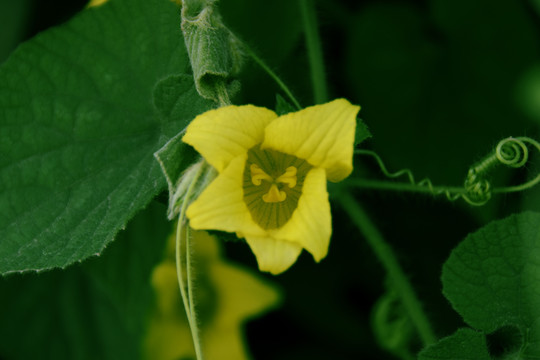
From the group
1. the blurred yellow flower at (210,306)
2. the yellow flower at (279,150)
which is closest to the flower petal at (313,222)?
the yellow flower at (279,150)

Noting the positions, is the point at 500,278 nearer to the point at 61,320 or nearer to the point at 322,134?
the point at 322,134

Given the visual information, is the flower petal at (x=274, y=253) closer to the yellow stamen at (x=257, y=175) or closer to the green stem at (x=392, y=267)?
the yellow stamen at (x=257, y=175)

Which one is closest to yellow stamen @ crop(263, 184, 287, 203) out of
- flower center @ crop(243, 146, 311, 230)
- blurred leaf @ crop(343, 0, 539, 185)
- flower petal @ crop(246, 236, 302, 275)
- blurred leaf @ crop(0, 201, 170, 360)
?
flower center @ crop(243, 146, 311, 230)

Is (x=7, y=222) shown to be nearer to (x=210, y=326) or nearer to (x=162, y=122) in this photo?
(x=162, y=122)

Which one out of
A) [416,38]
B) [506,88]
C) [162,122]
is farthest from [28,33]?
[506,88]

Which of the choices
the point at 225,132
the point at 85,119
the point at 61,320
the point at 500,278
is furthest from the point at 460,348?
the point at 61,320

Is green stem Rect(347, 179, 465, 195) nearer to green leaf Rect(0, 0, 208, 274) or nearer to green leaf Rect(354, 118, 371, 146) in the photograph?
green leaf Rect(354, 118, 371, 146)

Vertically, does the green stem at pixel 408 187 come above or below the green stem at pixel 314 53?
below
